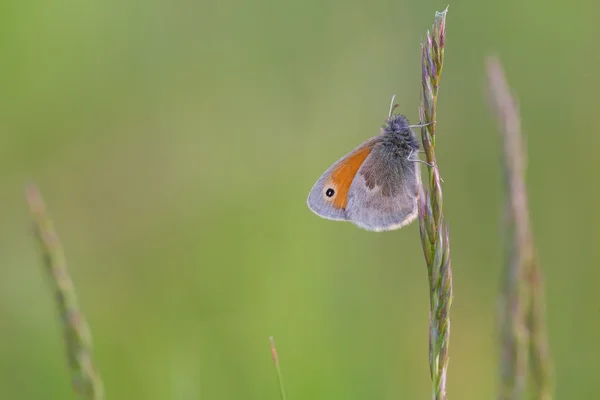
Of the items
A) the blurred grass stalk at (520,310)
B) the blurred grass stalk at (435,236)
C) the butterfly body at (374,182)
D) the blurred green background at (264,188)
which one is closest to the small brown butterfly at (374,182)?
→ the butterfly body at (374,182)

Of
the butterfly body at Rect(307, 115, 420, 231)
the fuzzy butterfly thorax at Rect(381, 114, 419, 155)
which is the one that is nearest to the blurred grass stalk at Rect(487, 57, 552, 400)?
the butterfly body at Rect(307, 115, 420, 231)

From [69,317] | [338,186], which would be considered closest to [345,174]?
[338,186]

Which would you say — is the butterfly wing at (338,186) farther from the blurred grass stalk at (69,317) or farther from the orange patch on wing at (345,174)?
the blurred grass stalk at (69,317)

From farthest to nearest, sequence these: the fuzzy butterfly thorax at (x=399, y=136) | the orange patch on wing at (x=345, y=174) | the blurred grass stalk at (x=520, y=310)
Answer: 1. the orange patch on wing at (x=345, y=174)
2. the fuzzy butterfly thorax at (x=399, y=136)
3. the blurred grass stalk at (x=520, y=310)

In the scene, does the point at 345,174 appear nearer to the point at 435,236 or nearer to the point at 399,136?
the point at 399,136

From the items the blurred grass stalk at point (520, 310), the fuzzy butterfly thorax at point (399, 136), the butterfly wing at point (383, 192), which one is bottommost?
the blurred grass stalk at point (520, 310)

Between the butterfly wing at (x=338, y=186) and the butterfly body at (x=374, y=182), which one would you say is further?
the butterfly wing at (x=338, y=186)

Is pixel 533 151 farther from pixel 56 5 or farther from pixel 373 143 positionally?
pixel 56 5

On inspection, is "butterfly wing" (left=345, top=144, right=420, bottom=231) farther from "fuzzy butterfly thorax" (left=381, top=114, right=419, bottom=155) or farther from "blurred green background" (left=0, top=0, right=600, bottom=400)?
"blurred green background" (left=0, top=0, right=600, bottom=400)
